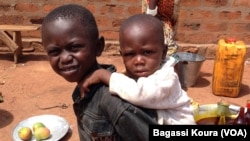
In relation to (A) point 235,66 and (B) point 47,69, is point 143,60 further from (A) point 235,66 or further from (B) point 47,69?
(B) point 47,69

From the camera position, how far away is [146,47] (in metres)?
1.44

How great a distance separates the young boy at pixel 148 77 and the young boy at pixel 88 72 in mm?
35

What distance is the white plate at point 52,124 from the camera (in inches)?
126

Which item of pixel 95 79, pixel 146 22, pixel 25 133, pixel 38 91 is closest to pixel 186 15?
pixel 38 91

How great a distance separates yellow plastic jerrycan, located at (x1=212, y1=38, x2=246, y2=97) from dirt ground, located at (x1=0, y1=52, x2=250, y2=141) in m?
0.12

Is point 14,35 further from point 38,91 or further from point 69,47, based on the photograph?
point 69,47

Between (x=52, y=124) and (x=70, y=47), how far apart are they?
2.38 meters

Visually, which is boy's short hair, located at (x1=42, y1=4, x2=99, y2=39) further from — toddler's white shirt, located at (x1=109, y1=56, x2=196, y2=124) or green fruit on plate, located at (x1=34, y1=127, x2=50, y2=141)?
green fruit on plate, located at (x1=34, y1=127, x2=50, y2=141)

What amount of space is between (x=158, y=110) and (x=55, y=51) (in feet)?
1.41

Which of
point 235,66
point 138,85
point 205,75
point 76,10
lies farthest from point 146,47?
point 205,75

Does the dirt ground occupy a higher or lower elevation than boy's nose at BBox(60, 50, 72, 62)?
lower

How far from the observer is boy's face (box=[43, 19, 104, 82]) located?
1134 mm

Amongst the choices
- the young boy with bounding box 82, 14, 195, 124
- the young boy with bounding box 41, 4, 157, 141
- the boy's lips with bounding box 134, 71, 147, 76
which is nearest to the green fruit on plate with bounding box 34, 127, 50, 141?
the young boy with bounding box 82, 14, 195, 124

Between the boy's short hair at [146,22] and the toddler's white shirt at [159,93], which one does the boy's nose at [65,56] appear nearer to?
the toddler's white shirt at [159,93]
